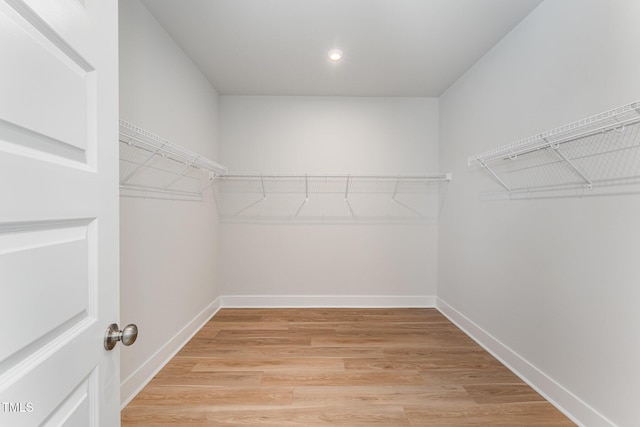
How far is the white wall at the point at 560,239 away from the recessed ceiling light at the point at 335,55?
1.18 meters

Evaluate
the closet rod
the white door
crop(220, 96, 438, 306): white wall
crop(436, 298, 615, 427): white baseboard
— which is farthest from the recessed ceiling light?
crop(436, 298, 615, 427): white baseboard

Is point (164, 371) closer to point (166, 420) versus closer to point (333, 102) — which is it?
point (166, 420)

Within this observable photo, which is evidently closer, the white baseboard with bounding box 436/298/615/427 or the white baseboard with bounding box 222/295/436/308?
the white baseboard with bounding box 436/298/615/427

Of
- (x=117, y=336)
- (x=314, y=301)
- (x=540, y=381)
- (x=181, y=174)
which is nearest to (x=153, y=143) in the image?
(x=181, y=174)

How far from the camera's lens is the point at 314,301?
10.9ft

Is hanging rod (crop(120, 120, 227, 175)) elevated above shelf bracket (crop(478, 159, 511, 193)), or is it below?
above

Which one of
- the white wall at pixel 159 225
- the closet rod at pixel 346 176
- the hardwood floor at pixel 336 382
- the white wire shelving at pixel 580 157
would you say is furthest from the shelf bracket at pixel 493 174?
the white wall at pixel 159 225

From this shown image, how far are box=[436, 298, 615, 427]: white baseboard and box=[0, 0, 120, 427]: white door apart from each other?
2.08 meters

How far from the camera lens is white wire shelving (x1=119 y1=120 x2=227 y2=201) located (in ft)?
5.52

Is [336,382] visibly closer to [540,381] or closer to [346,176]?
[540,381]

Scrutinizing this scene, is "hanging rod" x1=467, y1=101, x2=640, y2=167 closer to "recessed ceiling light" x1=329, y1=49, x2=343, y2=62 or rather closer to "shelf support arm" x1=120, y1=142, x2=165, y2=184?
"recessed ceiling light" x1=329, y1=49, x2=343, y2=62

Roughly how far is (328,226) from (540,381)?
7.04 feet

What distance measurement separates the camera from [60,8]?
1.82ft

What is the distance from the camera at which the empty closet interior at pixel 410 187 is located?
1.47 meters
